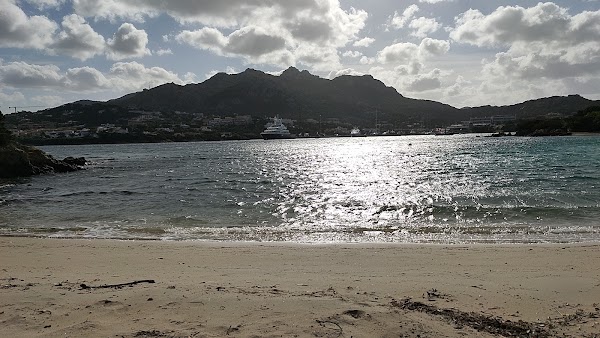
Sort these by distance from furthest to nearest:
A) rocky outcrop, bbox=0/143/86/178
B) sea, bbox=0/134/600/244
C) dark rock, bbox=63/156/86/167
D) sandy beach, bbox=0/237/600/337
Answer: dark rock, bbox=63/156/86/167, rocky outcrop, bbox=0/143/86/178, sea, bbox=0/134/600/244, sandy beach, bbox=0/237/600/337

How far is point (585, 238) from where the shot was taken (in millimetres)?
12438

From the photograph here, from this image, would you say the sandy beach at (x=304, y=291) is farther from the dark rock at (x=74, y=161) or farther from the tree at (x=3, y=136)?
the dark rock at (x=74, y=161)

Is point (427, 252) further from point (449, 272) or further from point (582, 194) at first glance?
point (582, 194)

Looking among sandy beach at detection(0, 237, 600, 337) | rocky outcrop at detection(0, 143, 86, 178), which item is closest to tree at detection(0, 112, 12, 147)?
rocky outcrop at detection(0, 143, 86, 178)

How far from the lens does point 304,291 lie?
24.0 ft

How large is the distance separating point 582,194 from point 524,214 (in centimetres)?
683

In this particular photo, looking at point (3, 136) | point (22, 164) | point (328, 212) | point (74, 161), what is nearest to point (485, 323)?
point (328, 212)

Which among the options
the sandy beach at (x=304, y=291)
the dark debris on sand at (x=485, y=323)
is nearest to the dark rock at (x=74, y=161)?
the sandy beach at (x=304, y=291)

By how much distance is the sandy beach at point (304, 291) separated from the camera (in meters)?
5.72

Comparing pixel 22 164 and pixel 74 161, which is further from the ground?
pixel 22 164

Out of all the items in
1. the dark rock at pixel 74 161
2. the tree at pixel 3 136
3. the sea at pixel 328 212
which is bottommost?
the sea at pixel 328 212

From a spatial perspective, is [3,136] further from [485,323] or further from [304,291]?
[485,323]

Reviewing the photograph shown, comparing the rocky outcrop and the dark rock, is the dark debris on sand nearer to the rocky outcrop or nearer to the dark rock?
the rocky outcrop

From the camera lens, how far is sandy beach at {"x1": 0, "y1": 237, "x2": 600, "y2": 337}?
5.72 metres
